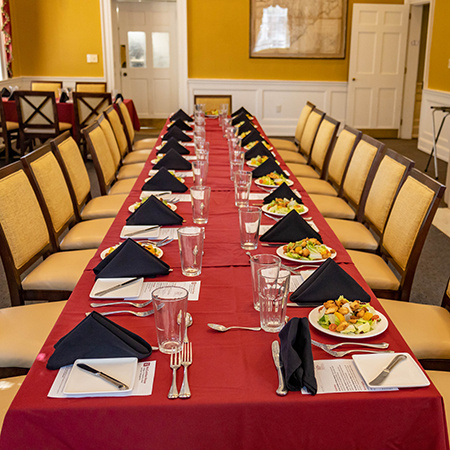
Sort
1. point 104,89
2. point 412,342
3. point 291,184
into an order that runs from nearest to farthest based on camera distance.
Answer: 1. point 412,342
2. point 291,184
3. point 104,89

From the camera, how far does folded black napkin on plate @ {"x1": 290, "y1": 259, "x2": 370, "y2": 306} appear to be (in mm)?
1541

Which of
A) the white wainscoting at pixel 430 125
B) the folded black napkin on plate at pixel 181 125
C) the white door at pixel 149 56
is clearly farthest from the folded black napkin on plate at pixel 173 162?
the white door at pixel 149 56

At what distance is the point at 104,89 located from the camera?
812cm

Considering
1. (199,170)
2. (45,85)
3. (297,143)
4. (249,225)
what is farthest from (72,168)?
(45,85)

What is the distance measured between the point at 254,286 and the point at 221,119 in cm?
382

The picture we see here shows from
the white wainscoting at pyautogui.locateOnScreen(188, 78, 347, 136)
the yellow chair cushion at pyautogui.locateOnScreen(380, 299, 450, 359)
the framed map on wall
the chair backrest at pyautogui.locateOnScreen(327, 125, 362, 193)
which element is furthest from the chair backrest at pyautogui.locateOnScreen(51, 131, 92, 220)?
the framed map on wall

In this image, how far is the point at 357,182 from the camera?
322 centimetres

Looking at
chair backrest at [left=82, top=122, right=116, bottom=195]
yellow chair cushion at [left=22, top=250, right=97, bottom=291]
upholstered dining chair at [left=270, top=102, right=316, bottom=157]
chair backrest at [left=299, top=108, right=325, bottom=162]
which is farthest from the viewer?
upholstered dining chair at [left=270, top=102, right=316, bottom=157]

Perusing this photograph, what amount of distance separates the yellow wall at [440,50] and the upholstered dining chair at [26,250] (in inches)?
249

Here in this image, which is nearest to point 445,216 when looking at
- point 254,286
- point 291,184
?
point 291,184

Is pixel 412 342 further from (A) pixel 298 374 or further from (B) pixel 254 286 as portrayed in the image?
(A) pixel 298 374

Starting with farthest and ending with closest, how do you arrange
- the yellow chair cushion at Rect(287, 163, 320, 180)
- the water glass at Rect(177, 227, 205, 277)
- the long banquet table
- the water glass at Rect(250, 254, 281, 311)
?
1. the yellow chair cushion at Rect(287, 163, 320, 180)
2. the water glass at Rect(177, 227, 205, 277)
3. the water glass at Rect(250, 254, 281, 311)
4. the long banquet table

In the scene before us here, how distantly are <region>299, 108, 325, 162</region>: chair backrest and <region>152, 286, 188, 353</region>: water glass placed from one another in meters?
3.56

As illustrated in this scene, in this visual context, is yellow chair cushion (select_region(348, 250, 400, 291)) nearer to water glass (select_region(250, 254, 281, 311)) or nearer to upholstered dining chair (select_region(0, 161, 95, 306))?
water glass (select_region(250, 254, 281, 311))
